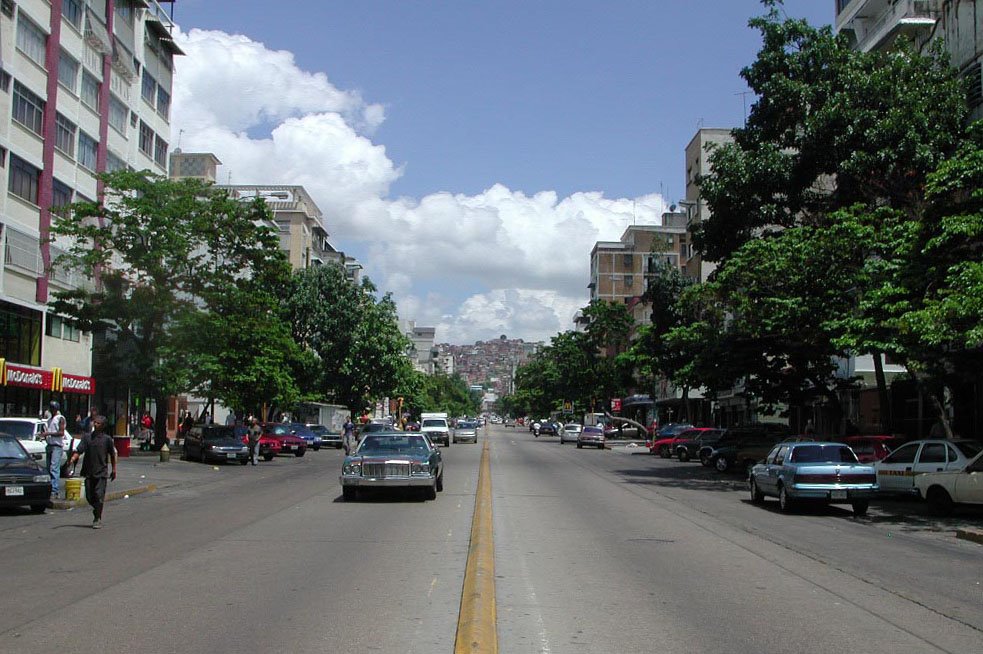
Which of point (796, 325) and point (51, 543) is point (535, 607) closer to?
point (51, 543)

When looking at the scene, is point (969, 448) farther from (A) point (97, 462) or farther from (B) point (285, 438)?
(B) point (285, 438)

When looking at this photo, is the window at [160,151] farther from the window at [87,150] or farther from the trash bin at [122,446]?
the trash bin at [122,446]

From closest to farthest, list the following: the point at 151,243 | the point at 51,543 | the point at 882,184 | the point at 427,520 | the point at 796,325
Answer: the point at 51,543 < the point at 427,520 < the point at 796,325 < the point at 882,184 < the point at 151,243

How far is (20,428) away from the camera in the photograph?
25.2 meters

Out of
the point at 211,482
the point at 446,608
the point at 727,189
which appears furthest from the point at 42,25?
→ the point at 446,608

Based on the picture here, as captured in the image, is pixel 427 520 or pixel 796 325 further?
pixel 796 325

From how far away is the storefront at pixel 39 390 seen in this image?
35969 mm

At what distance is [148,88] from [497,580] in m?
48.6

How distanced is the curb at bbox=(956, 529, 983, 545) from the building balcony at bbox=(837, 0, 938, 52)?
79.3 ft

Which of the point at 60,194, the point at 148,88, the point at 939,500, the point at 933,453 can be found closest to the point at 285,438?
the point at 60,194

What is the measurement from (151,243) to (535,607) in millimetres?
32884

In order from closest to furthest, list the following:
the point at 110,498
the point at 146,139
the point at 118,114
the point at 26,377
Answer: the point at 110,498 → the point at 26,377 → the point at 118,114 → the point at 146,139

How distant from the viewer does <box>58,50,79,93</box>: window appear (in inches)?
1610

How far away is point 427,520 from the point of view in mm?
16688
